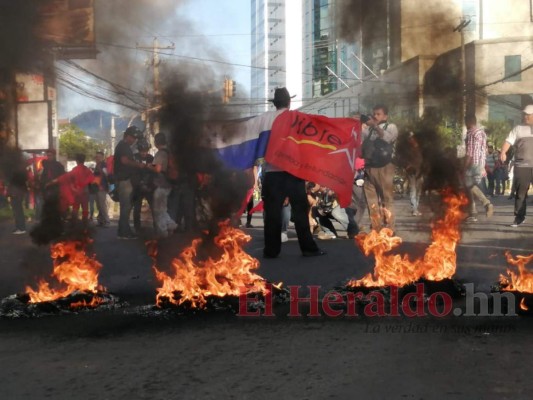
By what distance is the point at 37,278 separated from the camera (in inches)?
223

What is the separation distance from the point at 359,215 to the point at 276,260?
2988mm

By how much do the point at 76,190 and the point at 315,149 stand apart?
2849 millimetres

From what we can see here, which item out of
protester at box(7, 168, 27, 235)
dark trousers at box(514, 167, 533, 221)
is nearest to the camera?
protester at box(7, 168, 27, 235)

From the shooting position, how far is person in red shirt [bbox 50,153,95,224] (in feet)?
20.7

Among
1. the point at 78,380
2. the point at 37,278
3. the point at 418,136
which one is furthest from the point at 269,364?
the point at 418,136

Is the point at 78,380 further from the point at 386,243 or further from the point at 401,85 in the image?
the point at 401,85

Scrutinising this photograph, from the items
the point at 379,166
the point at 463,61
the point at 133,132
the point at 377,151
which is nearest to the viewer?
the point at 463,61

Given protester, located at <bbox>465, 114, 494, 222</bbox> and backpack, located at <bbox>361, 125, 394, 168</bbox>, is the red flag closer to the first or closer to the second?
backpack, located at <bbox>361, 125, 394, 168</bbox>

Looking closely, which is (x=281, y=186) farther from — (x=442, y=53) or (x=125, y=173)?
(x=125, y=173)

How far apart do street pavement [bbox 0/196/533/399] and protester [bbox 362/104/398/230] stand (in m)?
1.82

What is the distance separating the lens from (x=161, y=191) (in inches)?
328

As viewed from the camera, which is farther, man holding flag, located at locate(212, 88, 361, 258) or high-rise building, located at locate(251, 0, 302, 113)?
high-rise building, located at locate(251, 0, 302, 113)

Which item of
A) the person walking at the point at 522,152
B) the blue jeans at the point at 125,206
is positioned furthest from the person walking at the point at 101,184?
the person walking at the point at 522,152

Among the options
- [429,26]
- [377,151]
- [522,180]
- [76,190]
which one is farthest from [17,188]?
[522,180]
